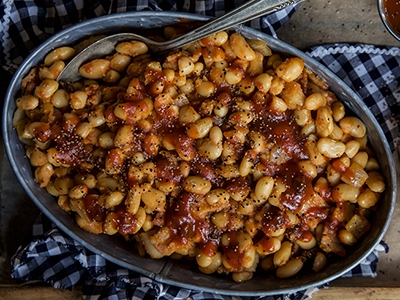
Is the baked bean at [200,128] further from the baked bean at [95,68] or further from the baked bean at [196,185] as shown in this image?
the baked bean at [95,68]


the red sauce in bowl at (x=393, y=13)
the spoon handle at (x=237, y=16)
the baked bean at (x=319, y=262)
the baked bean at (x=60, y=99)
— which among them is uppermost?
the spoon handle at (x=237, y=16)

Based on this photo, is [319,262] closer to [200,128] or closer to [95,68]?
[200,128]

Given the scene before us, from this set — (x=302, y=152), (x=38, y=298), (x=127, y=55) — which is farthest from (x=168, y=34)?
(x=38, y=298)

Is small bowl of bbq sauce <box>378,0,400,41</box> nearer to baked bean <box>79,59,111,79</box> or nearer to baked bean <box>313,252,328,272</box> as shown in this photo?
baked bean <box>313,252,328,272</box>

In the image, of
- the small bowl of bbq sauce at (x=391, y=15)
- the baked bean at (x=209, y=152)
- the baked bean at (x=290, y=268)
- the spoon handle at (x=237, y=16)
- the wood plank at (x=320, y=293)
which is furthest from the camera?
the wood plank at (x=320, y=293)

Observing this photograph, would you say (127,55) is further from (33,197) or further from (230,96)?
(33,197)

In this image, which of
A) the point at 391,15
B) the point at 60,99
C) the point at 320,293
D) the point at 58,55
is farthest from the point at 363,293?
the point at 58,55

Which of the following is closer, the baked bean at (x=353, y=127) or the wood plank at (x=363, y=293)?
the baked bean at (x=353, y=127)

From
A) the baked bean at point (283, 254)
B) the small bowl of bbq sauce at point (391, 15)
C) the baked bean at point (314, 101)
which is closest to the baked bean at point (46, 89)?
the baked bean at point (314, 101)
